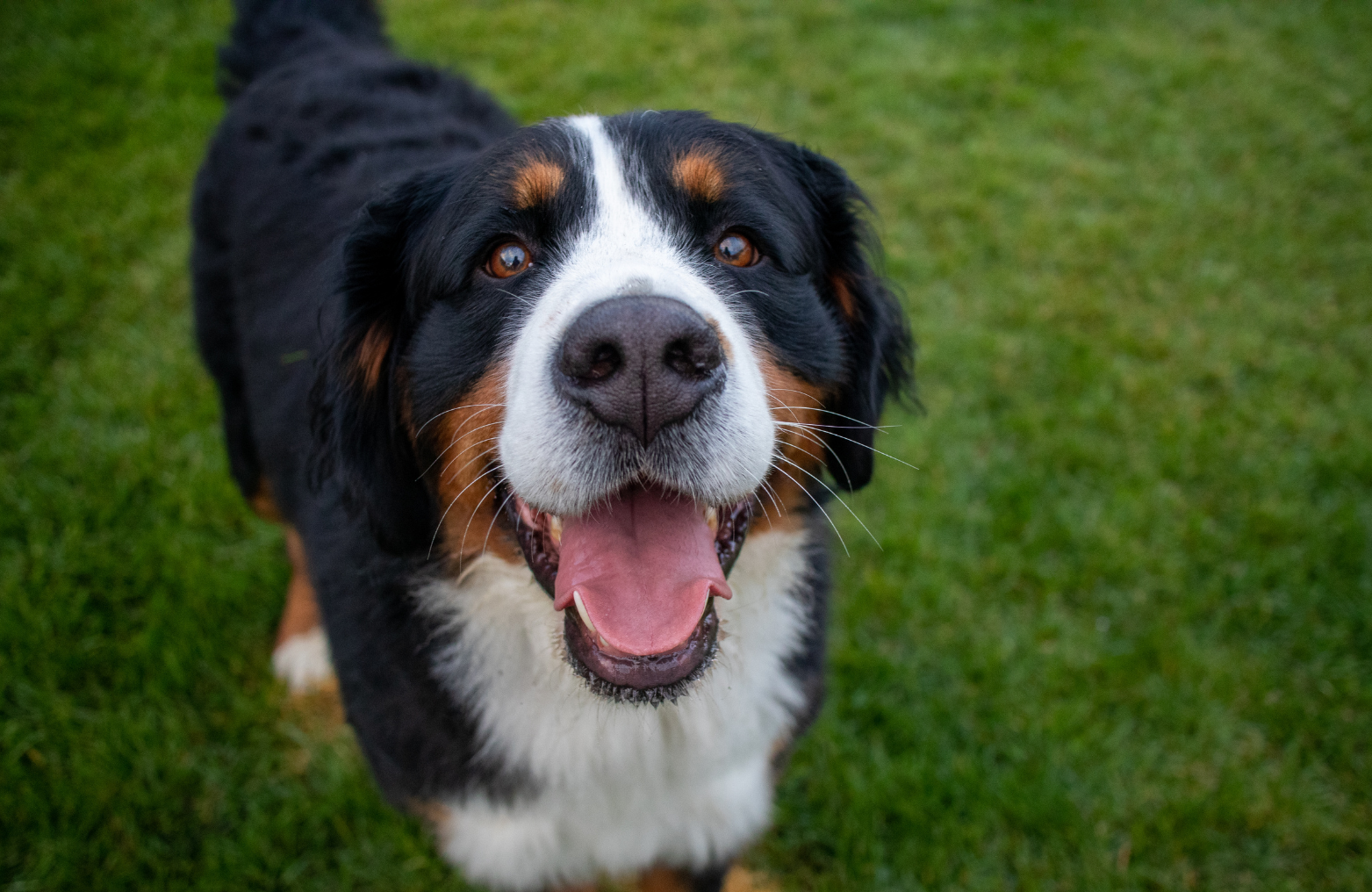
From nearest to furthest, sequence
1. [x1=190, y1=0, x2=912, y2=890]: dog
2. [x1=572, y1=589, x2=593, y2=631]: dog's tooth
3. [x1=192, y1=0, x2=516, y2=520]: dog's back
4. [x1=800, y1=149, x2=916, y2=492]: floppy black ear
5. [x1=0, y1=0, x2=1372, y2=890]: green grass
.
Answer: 1. [x1=190, y1=0, x2=912, y2=890]: dog
2. [x1=572, y1=589, x2=593, y2=631]: dog's tooth
3. [x1=800, y1=149, x2=916, y2=492]: floppy black ear
4. [x1=192, y1=0, x2=516, y2=520]: dog's back
5. [x1=0, y1=0, x2=1372, y2=890]: green grass

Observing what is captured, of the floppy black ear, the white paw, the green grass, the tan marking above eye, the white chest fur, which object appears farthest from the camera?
the white paw

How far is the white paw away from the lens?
2.95 metres

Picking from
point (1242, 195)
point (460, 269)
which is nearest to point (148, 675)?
point (460, 269)

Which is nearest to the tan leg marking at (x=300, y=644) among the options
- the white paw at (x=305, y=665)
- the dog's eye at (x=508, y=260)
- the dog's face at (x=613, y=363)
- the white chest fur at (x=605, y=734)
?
the white paw at (x=305, y=665)

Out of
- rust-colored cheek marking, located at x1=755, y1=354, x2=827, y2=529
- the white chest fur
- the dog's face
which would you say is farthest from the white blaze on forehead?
the white chest fur

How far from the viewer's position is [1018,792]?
9.04 feet

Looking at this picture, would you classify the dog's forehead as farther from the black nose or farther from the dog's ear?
the black nose

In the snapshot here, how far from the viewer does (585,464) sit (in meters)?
1.42

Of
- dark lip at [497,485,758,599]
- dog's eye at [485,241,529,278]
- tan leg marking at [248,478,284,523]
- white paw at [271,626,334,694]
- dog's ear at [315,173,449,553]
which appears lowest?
white paw at [271,626,334,694]

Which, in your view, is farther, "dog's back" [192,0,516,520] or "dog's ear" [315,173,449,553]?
"dog's back" [192,0,516,520]

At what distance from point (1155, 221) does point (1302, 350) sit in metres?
1.21

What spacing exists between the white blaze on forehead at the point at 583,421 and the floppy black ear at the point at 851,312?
51cm

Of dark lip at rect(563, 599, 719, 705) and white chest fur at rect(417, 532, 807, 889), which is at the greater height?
dark lip at rect(563, 599, 719, 705)

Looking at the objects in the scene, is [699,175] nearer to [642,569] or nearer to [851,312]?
[851,312]
